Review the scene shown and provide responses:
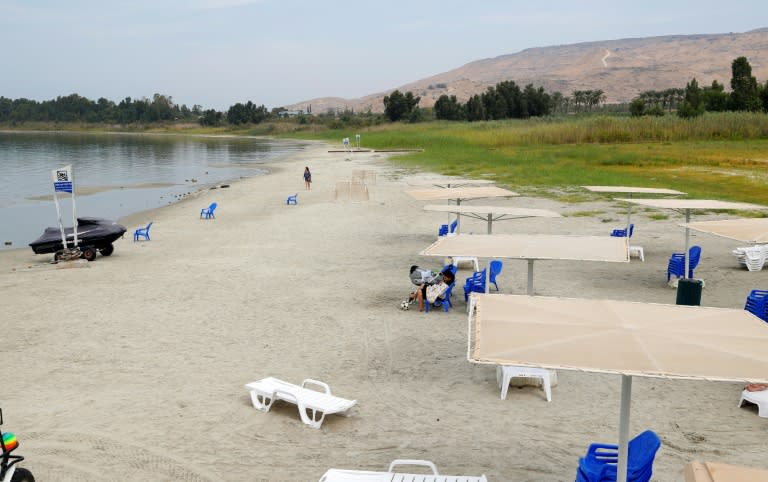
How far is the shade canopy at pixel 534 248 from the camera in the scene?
29.5 feet

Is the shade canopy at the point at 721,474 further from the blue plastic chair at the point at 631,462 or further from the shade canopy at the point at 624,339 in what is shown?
the blue plastic chair at the point at 631,462

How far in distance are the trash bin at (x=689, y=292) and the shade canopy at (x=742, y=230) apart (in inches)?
45.8

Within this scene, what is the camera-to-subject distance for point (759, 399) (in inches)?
312

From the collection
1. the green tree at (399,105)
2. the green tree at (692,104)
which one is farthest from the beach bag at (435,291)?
the green tree at (399,105)

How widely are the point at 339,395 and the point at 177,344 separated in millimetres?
3475

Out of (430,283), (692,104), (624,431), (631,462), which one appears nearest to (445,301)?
(430,283)

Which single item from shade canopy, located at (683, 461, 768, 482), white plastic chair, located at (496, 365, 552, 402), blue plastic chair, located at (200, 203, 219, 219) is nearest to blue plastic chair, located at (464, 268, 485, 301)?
white plastic chair, located at (496, 365, 552, 402)

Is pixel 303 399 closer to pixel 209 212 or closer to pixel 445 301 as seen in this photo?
pixel 445 301

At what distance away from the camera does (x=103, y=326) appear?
12.0 meters

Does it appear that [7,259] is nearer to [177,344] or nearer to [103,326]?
[103,326]

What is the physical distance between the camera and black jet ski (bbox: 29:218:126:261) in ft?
62.8

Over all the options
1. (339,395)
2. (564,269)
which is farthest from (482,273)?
(339,395)

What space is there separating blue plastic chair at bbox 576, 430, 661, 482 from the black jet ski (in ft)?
54.3

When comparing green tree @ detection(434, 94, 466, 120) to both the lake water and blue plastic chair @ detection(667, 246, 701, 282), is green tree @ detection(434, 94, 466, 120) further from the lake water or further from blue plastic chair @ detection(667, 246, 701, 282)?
blue plastic chair @ detection(667, 246, 701, 282)
